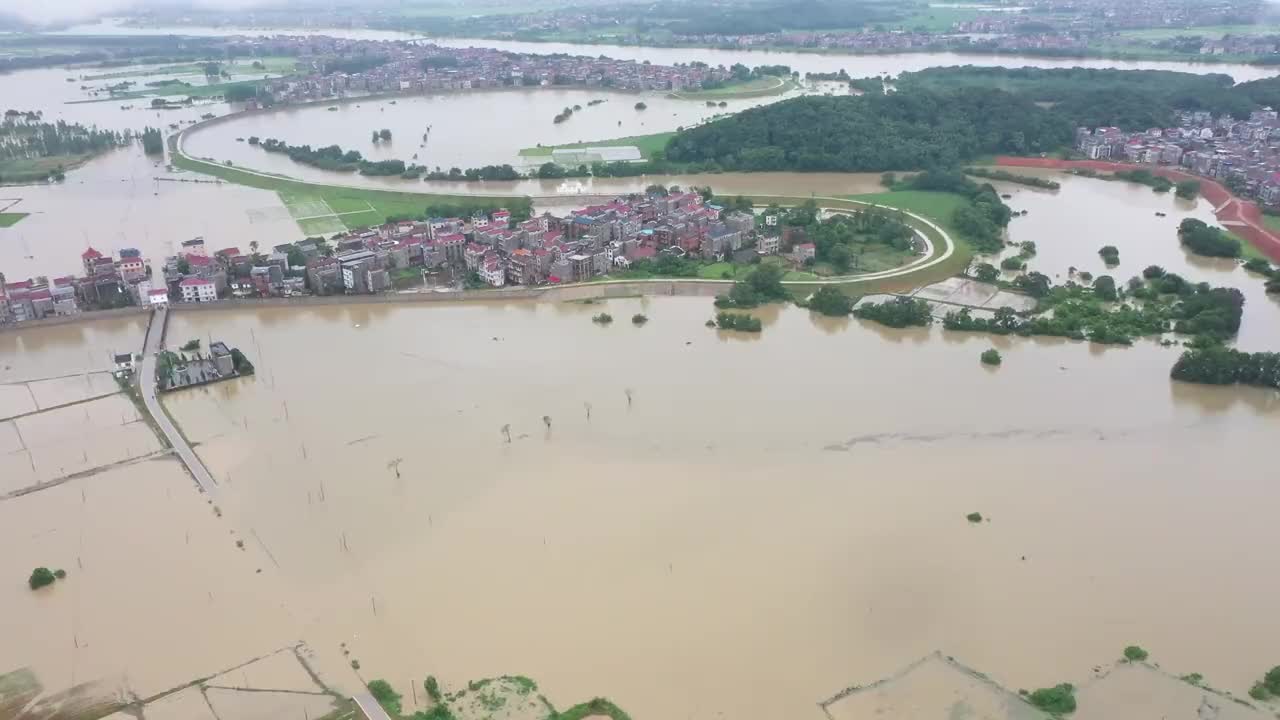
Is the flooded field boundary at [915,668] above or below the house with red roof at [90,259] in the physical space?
below

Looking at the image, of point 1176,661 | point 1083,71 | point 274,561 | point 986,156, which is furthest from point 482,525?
point 1083,71

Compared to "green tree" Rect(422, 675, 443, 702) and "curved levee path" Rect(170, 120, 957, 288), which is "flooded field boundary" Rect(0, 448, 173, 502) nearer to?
"green tree" Rect(422, 675, 443, 702)

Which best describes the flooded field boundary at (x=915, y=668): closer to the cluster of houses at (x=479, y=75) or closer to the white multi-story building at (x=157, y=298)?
the white multi-story building at (x=157, y=298)

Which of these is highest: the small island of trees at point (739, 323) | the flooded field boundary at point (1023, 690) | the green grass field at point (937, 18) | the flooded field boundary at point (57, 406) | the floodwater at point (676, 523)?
the green grass field at point (937, 18)

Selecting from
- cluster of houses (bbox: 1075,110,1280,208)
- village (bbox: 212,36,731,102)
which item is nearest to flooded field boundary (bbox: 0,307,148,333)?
village (bbox: 212,36,731,102)

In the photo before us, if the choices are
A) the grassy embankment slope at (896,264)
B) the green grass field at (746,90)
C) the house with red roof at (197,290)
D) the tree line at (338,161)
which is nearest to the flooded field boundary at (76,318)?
the house with red roof at (197,290)

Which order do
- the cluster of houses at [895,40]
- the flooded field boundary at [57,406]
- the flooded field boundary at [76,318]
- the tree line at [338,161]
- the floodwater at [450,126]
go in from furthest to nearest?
the cluster of houses at [895,40], the floodwater at [450,126], the tree line at [338,161], the flooded field boundary at [76,318], the flooded field boundary at [57,406]

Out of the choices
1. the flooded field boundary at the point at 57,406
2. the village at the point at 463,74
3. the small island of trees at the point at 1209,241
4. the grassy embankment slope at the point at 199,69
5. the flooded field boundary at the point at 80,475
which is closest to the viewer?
the flooded field boundary at the point at 80,475
